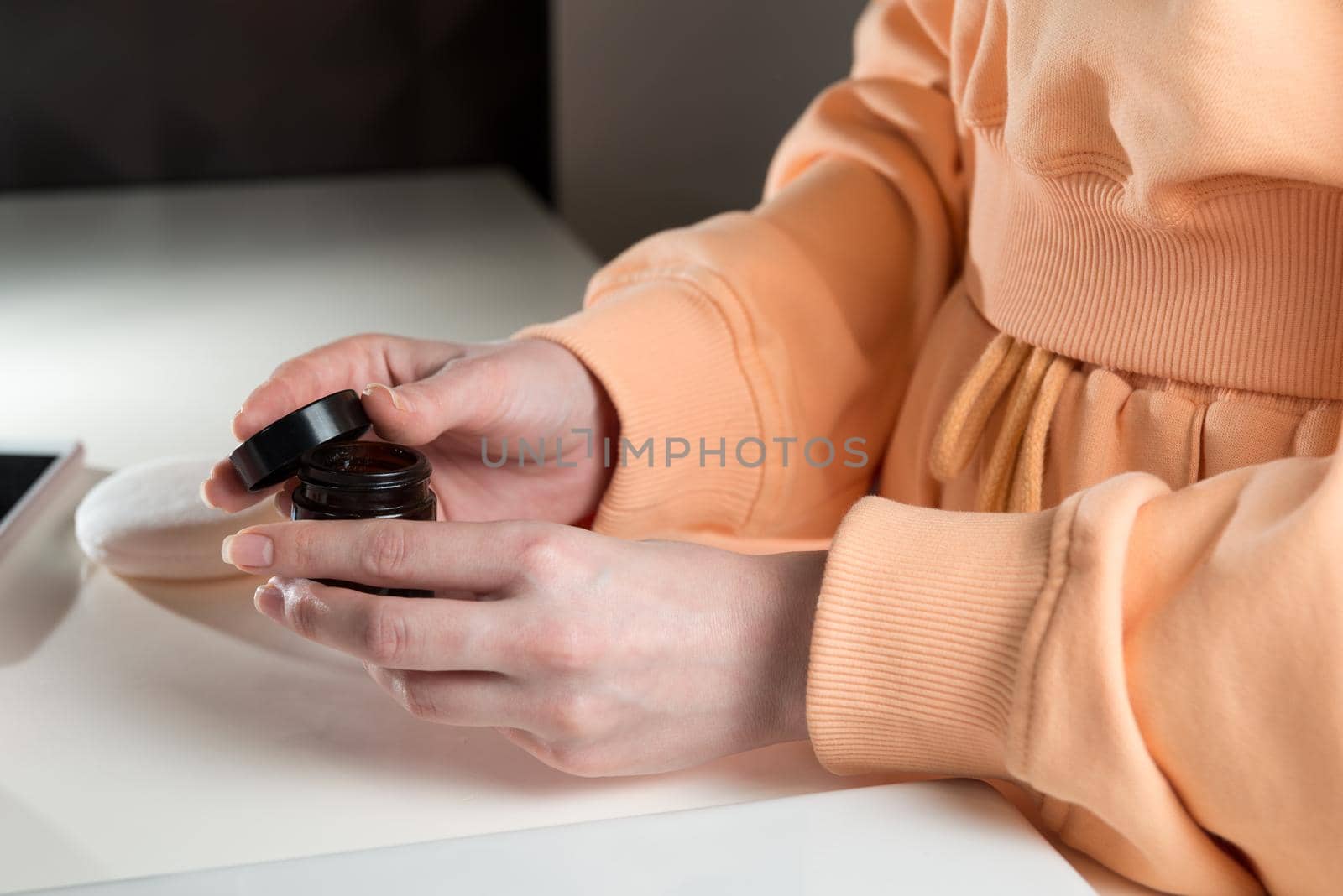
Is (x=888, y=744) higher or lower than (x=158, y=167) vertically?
higher

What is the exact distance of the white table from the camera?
0.43m

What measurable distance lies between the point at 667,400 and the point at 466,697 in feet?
0.76

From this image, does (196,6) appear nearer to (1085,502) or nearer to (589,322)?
(589,322)

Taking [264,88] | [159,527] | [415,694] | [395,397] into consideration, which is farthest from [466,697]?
[264,88]

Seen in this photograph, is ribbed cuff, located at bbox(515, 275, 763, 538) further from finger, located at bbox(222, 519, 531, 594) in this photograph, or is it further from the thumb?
finger, located at bbox(222, 519, 531, 594)

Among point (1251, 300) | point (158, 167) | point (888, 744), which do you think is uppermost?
point (1251, 300)

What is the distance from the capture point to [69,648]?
550mm

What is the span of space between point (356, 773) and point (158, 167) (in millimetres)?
1361

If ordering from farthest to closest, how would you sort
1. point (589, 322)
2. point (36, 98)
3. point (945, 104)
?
1. point (36, 98)
2. point (945, 104)
3. point (589, 322)

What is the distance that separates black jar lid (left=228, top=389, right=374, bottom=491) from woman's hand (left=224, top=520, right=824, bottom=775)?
0.03 meters

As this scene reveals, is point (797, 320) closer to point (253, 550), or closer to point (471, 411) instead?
point (471, 411)

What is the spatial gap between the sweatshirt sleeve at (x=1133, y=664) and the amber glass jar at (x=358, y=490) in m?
0.16

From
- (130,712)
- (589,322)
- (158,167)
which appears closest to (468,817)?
(130,712)

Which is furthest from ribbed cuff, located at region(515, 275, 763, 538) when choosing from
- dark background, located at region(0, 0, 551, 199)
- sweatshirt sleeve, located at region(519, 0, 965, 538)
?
dark background, located at region(0, 0, 551, 199)
